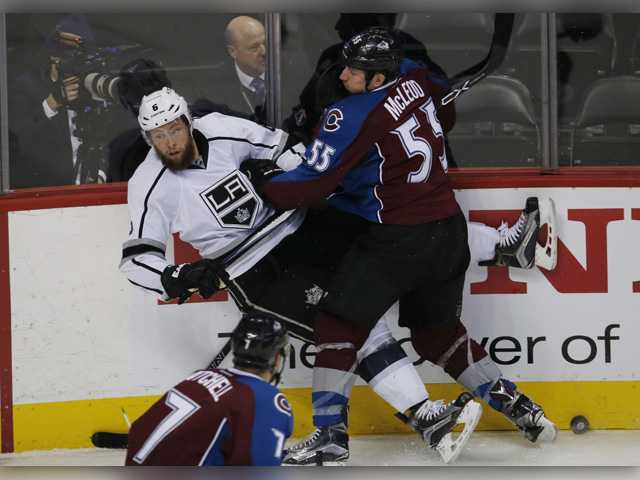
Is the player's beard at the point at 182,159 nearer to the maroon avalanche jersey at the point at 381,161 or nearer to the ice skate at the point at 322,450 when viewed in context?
the maroon avalanche jersey at the point at 381,161

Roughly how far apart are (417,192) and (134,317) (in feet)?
3.24

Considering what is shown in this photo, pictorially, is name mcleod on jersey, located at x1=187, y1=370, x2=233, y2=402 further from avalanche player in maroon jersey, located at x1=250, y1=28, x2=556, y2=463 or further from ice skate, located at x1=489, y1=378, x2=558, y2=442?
ice skate, located at x1=489, y1=378, x2=558, y2=442

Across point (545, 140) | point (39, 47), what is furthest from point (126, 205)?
point (545, 140)

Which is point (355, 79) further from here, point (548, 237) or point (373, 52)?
point (548, 237)

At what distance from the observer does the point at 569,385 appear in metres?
3.90

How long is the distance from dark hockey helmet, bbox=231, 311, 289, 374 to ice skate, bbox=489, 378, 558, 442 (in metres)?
1.03

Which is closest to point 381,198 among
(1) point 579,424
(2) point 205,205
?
(2) point 205,205

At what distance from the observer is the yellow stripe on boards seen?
3854mm

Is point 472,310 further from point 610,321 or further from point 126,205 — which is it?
point 126,205

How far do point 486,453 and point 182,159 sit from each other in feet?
4.25

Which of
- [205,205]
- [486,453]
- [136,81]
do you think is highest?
[136,81]

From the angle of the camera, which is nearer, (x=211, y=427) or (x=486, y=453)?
(x=211, y=427)

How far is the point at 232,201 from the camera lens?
3.68 meters

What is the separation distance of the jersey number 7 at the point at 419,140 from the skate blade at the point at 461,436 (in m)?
0.69
